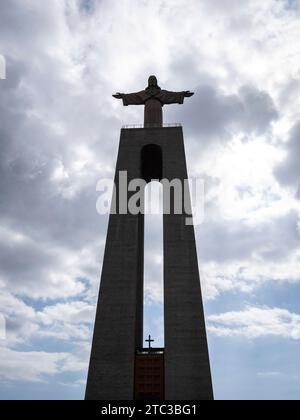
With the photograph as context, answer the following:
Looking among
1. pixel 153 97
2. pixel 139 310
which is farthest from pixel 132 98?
pixel 139 310

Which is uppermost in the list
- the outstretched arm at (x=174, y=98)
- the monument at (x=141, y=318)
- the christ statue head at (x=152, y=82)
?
the christ statue head at (x=152, y=82)

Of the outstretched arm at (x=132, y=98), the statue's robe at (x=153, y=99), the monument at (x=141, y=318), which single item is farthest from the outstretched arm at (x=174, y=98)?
the monument at (x=141, y=318)

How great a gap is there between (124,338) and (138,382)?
2808 mm

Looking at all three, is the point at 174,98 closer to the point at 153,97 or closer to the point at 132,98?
the point at 153,97

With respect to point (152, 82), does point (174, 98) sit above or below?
below

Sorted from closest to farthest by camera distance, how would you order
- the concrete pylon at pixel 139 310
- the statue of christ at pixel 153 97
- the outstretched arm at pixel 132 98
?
the concrete pylon at pixel 139 310
the statue of christ at pixel 153 97
the outstretched arm at pixel 132 98

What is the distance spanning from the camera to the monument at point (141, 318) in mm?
25828

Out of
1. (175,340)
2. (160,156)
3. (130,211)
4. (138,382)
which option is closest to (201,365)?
(175,340)

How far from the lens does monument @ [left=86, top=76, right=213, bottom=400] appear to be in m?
25.8

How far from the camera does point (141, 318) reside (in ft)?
105

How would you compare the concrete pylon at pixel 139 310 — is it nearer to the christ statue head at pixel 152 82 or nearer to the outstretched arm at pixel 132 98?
the outstretched arm at pixel 132 98

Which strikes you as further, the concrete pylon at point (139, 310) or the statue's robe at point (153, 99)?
the statue's robe at point (153, 99)

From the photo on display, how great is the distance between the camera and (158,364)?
2684cm
